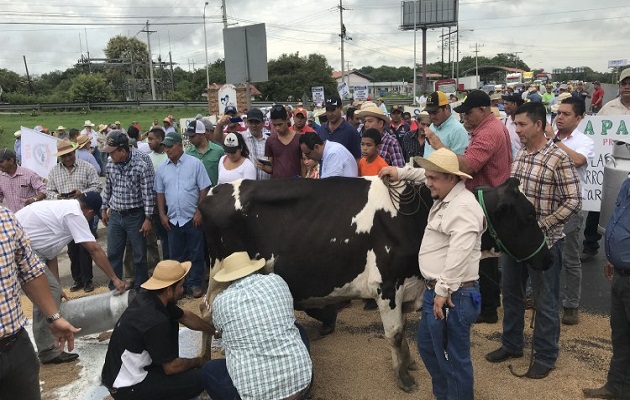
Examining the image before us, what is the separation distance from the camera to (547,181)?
3934 mm

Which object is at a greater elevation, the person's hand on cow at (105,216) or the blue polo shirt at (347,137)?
the blue polo shirt at (347,137)

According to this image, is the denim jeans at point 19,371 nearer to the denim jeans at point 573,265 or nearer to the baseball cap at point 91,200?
the baseball cap at point 91,200

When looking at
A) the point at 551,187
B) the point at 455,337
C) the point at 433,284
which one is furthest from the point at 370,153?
the point at 455,337

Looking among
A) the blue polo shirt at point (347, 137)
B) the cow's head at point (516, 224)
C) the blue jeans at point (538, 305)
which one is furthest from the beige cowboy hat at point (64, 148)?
the blue jeans at point (538, 305)

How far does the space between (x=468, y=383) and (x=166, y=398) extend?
2.17m

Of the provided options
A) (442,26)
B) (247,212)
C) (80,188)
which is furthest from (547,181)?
(442,26)

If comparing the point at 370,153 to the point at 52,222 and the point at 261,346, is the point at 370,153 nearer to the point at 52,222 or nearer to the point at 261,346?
the point at 261,346

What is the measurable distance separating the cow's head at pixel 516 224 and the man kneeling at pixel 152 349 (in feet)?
7.78

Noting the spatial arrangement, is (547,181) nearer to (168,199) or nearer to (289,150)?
(289,150)

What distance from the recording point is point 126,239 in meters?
6.54

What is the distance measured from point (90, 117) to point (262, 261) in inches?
1435

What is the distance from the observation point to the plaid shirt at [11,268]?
2701 mm

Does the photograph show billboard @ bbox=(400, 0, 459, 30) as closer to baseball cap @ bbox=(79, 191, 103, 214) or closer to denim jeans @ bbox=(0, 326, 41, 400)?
baseball cap @ bbox=(79, 191, 103, 214)

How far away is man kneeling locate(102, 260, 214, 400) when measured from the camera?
3.35 metres
